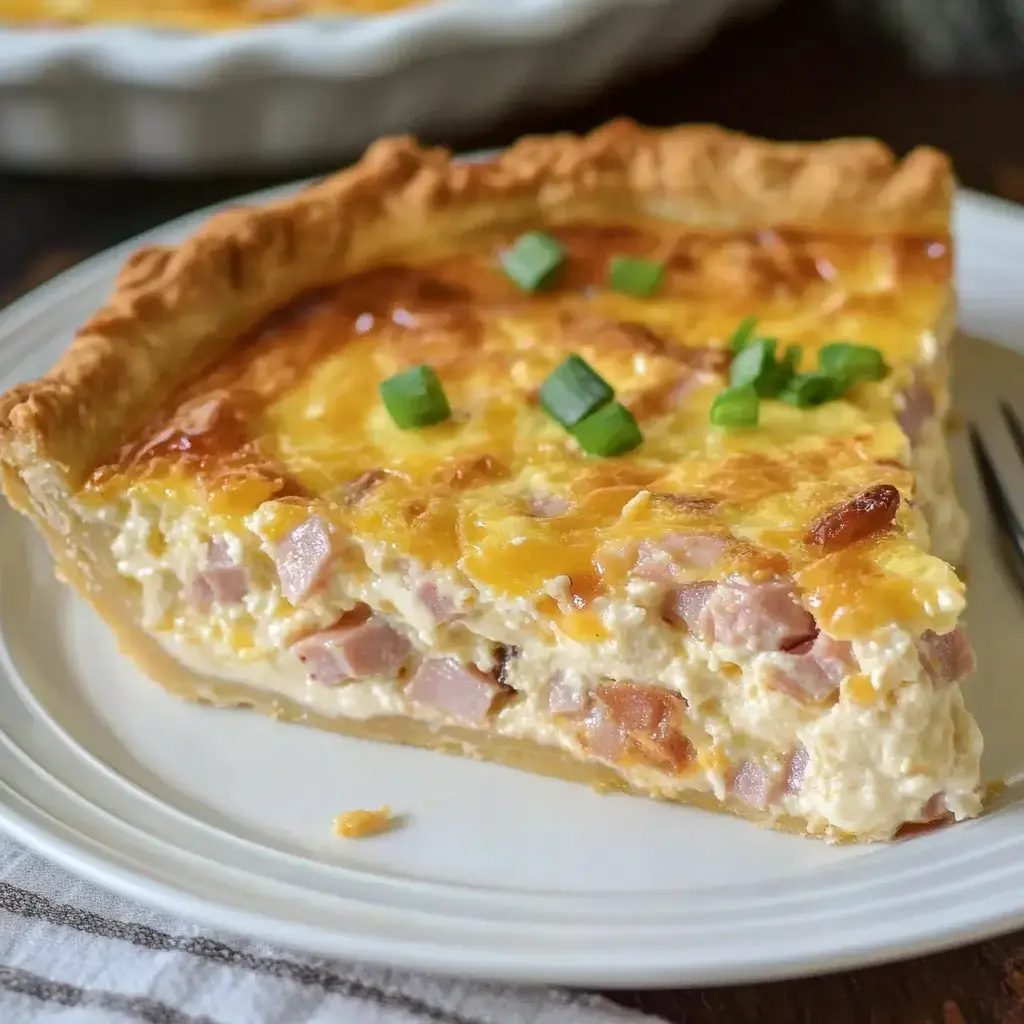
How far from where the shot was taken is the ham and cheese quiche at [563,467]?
1.60 meters

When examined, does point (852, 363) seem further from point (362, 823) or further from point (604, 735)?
point (362, 823)

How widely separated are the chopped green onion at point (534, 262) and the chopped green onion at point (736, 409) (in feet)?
1.67

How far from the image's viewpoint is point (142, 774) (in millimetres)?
1750

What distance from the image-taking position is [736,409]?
1.87 metres

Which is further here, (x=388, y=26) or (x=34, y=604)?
(x=388, y=26)

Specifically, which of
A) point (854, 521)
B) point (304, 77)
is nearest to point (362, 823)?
point (854, 521)

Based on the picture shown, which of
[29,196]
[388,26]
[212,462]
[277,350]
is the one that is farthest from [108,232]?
[212,462]

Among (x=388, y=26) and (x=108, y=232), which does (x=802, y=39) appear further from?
(x=108, y=232)

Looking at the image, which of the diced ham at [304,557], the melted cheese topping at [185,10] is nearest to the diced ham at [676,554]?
the diced ham at [304,557]

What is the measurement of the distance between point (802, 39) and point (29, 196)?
2158 mm

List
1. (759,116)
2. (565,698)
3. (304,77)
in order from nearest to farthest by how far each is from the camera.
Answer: (565,698)
(304,77)
(759,116)

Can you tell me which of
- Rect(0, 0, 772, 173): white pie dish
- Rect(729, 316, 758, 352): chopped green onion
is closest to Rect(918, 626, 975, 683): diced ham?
Rect(729, 316, 758, 352): chopped green onion

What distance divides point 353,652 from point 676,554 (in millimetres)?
502

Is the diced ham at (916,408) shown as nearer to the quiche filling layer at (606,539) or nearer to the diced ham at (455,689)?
the quiche filling layer at (606,539)
